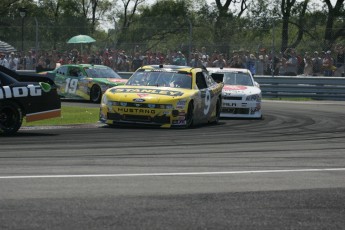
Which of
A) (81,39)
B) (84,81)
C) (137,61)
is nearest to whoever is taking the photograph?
(84,81)

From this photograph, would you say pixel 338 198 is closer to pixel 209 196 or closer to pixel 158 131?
pixel 209 196

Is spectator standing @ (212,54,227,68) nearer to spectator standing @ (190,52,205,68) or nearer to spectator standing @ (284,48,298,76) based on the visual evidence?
spectator standing @ (190,52,205,68)

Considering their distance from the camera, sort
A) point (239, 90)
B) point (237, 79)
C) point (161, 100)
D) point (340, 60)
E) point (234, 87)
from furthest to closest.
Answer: point (340, 60) < point (237, 79) < point (234, 87) < point (239, 90) < point (161, 100)

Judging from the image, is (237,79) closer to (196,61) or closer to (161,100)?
(161,100)

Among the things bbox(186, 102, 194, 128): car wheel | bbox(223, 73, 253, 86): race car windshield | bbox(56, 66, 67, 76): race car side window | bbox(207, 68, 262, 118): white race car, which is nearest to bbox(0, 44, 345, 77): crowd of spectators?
bbox(56, 66, 67, 76): race car side window

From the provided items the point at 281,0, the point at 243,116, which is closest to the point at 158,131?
the point at 243,116

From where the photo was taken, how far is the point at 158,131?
16.7 meters

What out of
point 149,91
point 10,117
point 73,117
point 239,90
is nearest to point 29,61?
point 73,117

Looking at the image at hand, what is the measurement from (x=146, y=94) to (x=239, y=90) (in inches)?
188

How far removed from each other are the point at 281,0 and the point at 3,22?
17080 millimetres

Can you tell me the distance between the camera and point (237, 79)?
2311 cm

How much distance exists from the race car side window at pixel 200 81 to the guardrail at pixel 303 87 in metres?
13.4

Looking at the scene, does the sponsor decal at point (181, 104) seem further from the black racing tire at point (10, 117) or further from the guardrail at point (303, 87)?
the guardrail at point (303, 87)

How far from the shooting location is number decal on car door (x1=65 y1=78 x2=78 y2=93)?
28.6 metres
